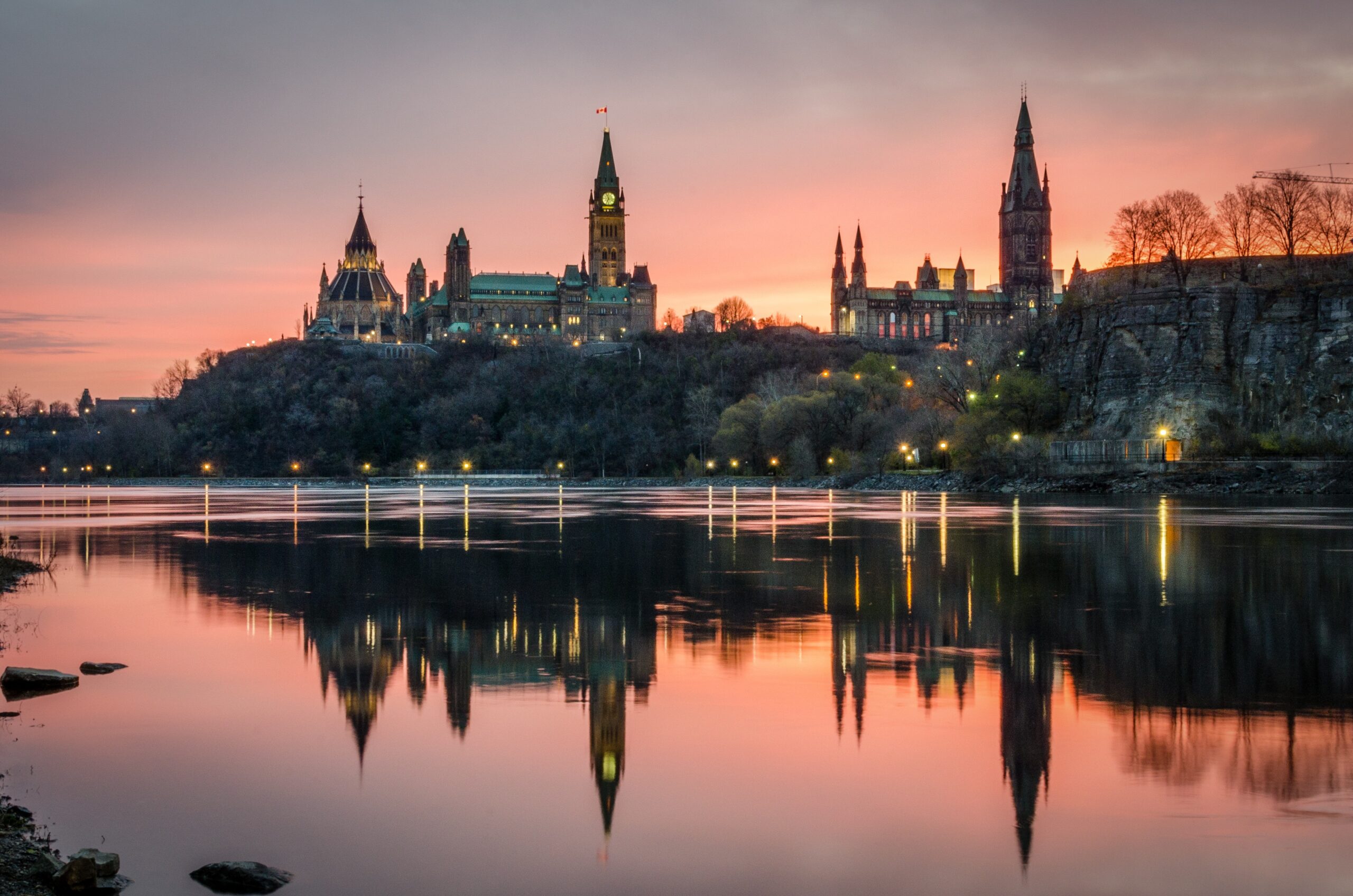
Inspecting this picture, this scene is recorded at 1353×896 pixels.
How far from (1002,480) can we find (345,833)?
276 feet

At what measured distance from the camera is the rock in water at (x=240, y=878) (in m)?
9.09

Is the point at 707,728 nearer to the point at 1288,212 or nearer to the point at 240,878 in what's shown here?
the point at 240,878

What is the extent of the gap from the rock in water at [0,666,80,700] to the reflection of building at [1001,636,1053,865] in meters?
12.1

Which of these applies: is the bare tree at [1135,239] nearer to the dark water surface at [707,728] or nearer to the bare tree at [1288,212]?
the bare tree at [1288,212]

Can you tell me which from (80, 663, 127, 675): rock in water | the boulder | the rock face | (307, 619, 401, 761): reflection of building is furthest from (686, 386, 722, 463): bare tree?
the boulder

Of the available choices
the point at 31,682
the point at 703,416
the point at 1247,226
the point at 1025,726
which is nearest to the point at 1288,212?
the point at 1247,226

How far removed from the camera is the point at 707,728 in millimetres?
13781

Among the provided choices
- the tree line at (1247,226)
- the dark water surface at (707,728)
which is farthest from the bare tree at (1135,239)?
the dark water surface at (707,728)

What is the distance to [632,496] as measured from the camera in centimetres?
9512

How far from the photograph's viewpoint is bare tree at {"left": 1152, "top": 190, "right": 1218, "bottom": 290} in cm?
10569

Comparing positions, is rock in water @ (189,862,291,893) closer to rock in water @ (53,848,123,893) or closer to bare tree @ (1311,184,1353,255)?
rock in water @ (53,848,123,893)

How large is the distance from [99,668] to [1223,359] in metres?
93.2

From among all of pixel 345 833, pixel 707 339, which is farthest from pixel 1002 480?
pixel 707 339

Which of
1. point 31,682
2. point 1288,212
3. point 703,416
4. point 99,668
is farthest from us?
point 703,416
